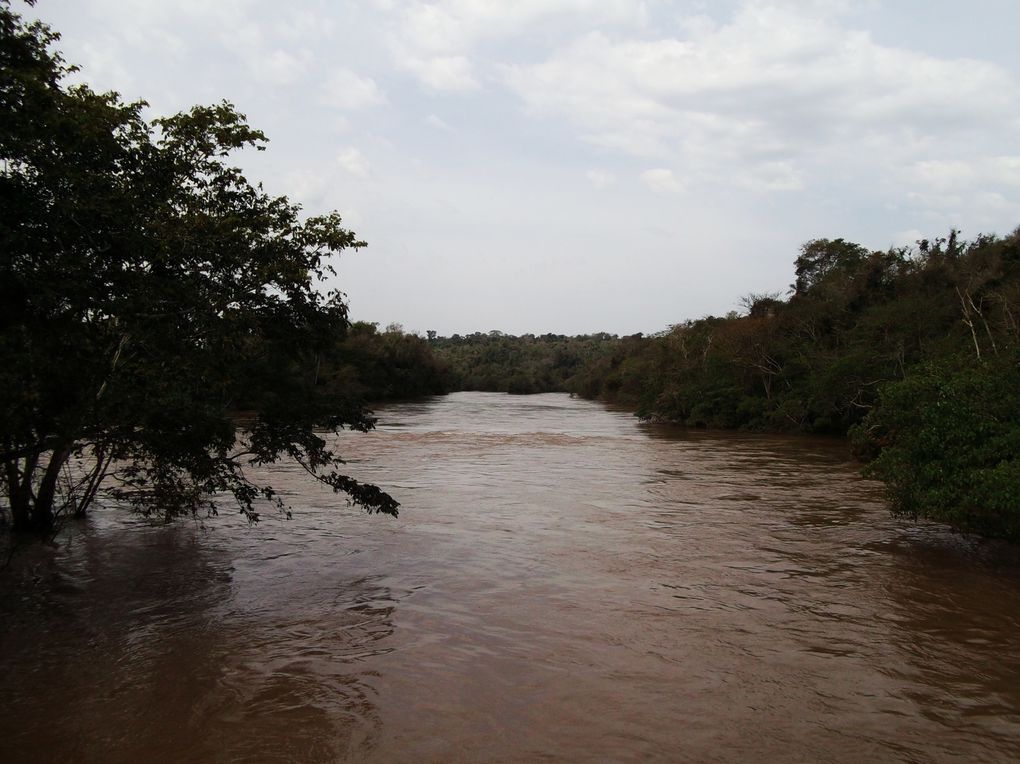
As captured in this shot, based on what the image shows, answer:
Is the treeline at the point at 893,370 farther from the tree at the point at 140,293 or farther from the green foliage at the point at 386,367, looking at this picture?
the green foliage at the point at 386,367


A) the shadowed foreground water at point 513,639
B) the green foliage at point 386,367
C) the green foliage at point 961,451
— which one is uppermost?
the green foliage at point 386,367

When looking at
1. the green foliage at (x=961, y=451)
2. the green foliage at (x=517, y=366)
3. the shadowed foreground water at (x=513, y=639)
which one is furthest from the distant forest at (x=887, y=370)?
the green foliage at (x=517, y=366)

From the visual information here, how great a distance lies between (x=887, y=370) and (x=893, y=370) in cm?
26

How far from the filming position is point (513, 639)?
26.8ft

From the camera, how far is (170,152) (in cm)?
974

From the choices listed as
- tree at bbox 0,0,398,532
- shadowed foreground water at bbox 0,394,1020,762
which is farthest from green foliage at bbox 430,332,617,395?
tree at bbox 0,0,398,532

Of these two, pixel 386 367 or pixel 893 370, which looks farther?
pixel 386 367

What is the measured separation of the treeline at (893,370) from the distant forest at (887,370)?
39 millimetres

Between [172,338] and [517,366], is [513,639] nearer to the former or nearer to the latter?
[172,338]

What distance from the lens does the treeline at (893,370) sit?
435 inches

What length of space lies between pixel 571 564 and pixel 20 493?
28.4 ft

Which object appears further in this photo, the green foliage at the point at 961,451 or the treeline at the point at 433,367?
the treeline at the point at 433,367

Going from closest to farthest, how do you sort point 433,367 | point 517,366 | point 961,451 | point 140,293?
point 140,293 < point 961,451 < point 433,367 < point 517,366

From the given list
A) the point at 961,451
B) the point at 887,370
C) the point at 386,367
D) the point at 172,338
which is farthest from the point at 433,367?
the point at 172,338
